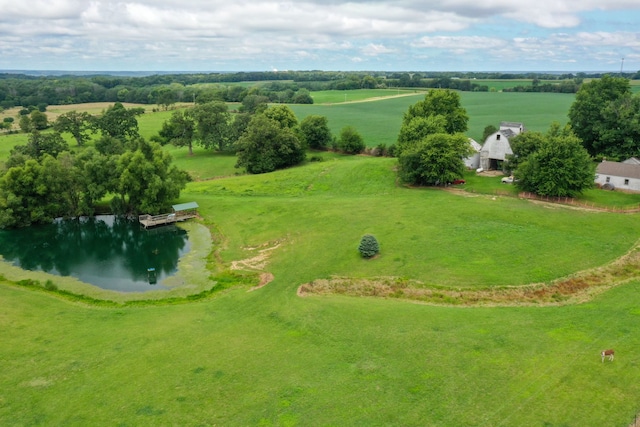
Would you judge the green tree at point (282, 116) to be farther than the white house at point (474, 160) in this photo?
Yes

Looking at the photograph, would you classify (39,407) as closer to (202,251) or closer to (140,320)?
(140,320)

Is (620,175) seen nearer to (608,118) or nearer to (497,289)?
(608,118)

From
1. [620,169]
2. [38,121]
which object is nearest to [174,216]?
[620,169]

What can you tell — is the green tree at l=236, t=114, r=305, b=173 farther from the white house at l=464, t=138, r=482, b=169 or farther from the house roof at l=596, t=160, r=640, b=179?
the house roof at l=596, t=160, r=640, b=179

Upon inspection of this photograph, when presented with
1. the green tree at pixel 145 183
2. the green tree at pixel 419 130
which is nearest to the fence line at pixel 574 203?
the green tree at pixel 419 130

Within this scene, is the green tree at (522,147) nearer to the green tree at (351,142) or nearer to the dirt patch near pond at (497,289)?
the dirt patch near pond at (497,289)

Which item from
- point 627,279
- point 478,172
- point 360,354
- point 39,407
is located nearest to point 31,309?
point 39,407

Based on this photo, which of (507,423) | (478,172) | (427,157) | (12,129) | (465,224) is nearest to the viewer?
(507,423)
